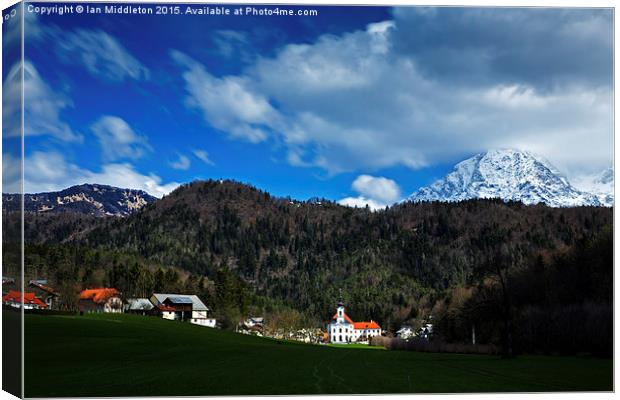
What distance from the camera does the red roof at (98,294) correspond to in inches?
1798

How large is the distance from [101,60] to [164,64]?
1.59 m

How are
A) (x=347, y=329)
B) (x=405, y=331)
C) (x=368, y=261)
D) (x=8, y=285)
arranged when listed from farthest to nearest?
(x=368, y=261) < (x=347, y=329) < (x=405, y=331) < (x=8, y=285)

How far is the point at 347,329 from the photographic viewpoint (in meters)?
59.1

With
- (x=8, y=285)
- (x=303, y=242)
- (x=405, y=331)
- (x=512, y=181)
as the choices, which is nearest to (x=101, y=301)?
(x=405, y=331)

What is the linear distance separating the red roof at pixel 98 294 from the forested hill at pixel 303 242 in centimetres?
833

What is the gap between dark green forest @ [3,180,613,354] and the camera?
19703 mm

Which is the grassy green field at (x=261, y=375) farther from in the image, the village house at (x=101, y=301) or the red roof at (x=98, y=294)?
the red roof at (x=98, y=294)

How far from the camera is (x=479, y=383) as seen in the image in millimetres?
15477

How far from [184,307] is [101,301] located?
624 centimetres

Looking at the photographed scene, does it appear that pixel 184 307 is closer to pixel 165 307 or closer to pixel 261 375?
pixel 165 307

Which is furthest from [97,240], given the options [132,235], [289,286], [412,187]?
[412,187]

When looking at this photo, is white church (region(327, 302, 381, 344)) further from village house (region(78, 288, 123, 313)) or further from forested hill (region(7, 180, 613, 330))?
village house (region(78, 288, 123, 313))

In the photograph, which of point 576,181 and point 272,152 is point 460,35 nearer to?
point 576,181

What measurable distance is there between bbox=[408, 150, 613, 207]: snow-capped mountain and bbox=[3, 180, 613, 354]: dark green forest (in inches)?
38.4
